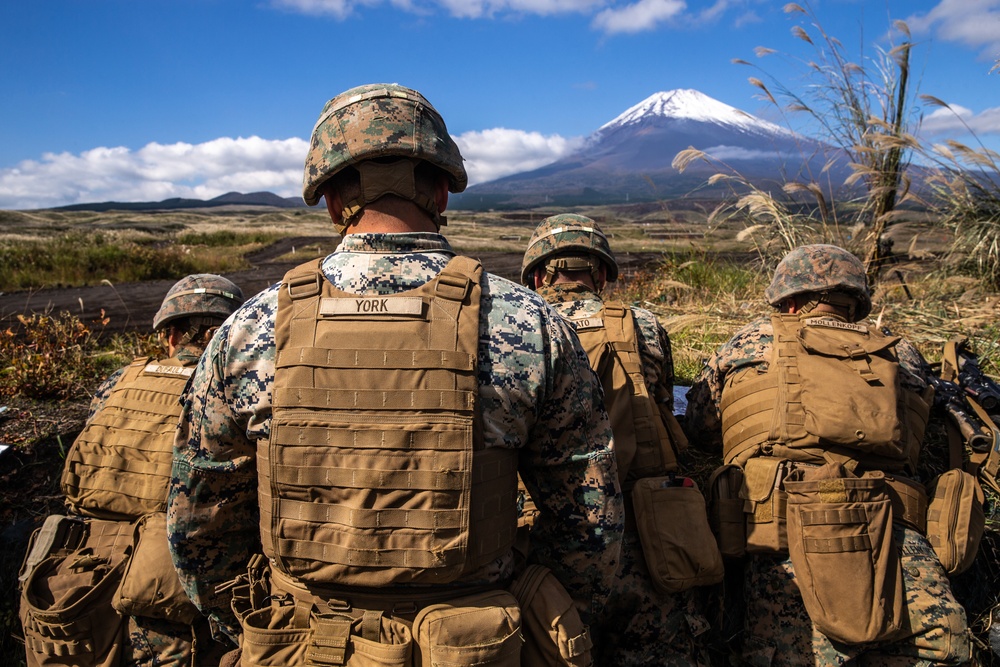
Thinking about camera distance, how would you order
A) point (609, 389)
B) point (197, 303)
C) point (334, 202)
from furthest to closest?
point (197, 303), point (609, 389), point (334, 202)

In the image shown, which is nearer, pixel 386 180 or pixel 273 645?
pixel 273 645

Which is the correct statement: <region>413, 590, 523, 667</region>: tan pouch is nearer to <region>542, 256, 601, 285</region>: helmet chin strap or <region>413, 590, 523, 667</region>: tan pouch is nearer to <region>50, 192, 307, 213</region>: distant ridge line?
<region>542, 256, 601, 285</region>: helmet chin strap

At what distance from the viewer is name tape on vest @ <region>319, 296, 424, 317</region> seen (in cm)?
183

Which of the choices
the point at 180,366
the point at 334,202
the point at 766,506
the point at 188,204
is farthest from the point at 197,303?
the point at 188,204

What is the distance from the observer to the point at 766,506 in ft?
9.61

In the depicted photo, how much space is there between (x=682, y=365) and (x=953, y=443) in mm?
2143

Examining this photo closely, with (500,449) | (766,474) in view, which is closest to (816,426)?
(766,474)

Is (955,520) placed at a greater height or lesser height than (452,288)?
lesser

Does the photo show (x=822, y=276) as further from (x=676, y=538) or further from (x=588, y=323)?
(x=676, y=538)

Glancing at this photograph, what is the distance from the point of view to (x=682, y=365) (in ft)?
18.3

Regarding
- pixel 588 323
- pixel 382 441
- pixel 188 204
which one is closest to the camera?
pixel 382 441

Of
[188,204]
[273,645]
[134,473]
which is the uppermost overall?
[188,204]

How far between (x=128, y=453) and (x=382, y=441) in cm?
200

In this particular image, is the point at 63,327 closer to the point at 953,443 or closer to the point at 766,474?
the point at 766,474
